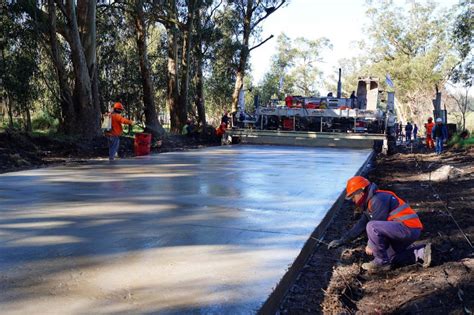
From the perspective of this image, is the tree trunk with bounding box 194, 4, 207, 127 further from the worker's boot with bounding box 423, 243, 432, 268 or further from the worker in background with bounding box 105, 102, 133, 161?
the worker's boot with bounding box 423, 243, 432, 268

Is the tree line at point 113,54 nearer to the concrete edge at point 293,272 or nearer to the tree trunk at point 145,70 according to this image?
the tree trunk at point 145,70

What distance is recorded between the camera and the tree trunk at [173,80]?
24922 mm

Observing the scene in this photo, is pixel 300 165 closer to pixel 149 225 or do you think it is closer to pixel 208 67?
pixel 149 225

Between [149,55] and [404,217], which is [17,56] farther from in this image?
[404,217]

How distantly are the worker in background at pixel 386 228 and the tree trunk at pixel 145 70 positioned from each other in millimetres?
17699

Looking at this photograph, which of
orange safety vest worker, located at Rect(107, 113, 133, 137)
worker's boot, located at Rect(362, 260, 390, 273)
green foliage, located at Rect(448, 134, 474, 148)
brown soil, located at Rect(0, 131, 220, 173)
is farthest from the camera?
green foliage, located at Rect(448, 134, 474, 148)

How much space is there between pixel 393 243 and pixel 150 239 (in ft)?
8.24

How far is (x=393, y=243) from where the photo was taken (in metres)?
4.84

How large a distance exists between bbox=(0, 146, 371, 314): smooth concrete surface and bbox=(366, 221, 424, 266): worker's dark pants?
77 centimetres

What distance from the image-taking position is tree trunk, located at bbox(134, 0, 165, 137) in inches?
839

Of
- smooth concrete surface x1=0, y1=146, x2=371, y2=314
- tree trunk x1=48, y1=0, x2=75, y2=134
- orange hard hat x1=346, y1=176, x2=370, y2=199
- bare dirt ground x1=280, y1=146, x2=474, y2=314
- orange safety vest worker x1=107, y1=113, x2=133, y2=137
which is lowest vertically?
bare dirt ground x1=280, y1=146, x2=474, y2=314

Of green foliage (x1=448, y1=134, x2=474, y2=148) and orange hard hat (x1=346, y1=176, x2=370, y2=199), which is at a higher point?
orange hard hat (x1=346, y1=176, x2=370, y2=199)

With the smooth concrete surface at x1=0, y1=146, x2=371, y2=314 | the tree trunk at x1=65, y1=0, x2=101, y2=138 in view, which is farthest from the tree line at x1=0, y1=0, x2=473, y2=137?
the smooth concrete surface at x1=0, y1=146, x2=371, y2=314

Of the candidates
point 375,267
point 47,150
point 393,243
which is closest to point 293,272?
point 375,267
